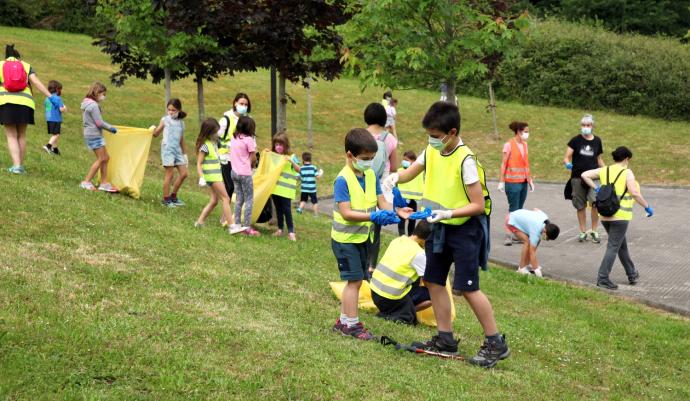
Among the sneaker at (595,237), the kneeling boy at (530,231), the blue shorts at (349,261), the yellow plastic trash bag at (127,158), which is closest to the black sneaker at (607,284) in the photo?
the kneeling boy at (530,231)

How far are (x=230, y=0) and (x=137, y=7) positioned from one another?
24.4 ft

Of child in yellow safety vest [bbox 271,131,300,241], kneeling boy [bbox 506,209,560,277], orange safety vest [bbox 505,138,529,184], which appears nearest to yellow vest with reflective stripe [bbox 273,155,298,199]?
child in yellow safety vest [bbox 271,131,300,241]

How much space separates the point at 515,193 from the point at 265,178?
4.25 metres

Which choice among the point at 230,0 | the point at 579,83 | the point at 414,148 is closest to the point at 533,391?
the point at 230,0

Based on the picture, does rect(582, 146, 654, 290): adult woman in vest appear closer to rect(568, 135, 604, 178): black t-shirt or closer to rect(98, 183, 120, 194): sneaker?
rect(568, 135, 604, 178): black t-shirt

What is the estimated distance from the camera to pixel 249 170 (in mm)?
11445

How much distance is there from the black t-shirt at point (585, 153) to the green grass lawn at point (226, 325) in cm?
343

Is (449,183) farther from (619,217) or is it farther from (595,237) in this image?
(595,237)

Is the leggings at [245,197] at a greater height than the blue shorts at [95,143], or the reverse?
the blue shorts at [95,143]

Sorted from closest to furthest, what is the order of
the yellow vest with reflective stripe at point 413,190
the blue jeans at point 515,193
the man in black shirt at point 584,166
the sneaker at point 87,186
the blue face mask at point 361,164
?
the blue face mask at point 361,164, the sneaker at point 87,186, the yellow vest with reflective stripe at point 413,190, the blue jeans at point 515,193, the man in black shirt at point 584,166

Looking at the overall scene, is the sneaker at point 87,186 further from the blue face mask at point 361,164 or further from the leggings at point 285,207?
the blue face mask at point 361,164

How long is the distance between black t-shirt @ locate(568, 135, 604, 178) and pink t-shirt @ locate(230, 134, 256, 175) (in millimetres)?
5910

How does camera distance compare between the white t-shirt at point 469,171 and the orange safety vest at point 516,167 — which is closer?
the white t-shirt at point 469,171

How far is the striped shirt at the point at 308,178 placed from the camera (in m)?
15.2
